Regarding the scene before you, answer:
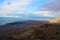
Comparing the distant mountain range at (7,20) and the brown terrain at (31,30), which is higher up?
the distant mountain range at (7,20)

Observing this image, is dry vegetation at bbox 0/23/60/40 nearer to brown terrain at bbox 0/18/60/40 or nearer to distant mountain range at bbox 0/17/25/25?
brown terrain at bbox 0/18/60/40

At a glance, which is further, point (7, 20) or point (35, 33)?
point (7, 20)

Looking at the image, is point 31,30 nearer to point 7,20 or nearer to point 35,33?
point 35,33

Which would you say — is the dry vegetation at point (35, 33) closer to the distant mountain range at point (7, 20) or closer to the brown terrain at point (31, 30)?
the brown terrain at point (31, 30)

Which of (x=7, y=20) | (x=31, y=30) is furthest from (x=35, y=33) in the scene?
(x=7, y=20)

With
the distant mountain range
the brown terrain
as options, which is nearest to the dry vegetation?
the brown terrain

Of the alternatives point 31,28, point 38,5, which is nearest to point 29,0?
point 38,5

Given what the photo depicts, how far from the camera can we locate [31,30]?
6.00 feet

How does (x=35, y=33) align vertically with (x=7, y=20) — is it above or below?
below

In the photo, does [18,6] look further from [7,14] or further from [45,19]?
[45,19]

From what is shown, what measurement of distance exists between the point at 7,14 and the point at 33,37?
1.76ft

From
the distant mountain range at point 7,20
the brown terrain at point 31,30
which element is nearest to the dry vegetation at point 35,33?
the brown terrain at point 31,30

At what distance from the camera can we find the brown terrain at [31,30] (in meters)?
1.76

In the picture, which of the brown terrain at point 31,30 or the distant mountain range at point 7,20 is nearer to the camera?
the brown terrain at point 31,30
